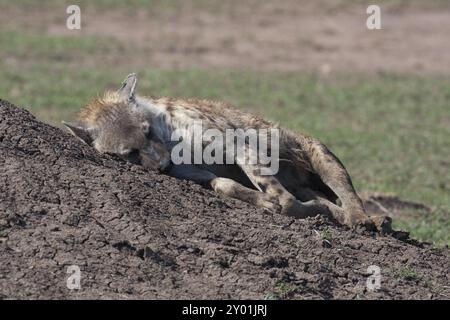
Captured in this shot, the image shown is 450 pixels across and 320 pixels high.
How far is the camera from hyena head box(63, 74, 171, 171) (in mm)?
6559

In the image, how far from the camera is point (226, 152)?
21.9 ft

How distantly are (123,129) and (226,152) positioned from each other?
0.68 m

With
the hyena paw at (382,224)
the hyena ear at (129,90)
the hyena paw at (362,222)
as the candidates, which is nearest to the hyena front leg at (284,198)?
the hyena paw at (362,222)

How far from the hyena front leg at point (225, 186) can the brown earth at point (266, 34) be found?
335 inches

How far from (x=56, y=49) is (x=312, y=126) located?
4983 millimetres

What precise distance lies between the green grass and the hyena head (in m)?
3.17

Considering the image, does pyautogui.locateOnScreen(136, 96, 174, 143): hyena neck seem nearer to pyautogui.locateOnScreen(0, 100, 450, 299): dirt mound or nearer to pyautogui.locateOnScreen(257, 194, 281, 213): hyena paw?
pyautogui.locateOnScreen(0, 100, 450, 299): dirt mound

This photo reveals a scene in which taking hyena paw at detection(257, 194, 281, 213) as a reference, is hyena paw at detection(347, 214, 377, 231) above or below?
below

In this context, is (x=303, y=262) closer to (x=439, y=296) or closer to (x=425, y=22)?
(x=439, y=296)

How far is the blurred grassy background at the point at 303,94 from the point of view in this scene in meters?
10.5

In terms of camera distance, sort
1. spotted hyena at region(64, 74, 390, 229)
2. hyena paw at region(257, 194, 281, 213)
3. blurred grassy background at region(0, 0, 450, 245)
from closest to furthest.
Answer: hyena paw at region(257, 194, 281, 213) < spotted hyena at region(64, 74, 390, 229) < blurred grassy background at region(0, 0, 450, 245)

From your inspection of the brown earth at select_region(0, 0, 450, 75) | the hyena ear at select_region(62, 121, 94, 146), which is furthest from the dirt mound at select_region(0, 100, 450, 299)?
the brown earth at select_region(0, 0, 450, 75)

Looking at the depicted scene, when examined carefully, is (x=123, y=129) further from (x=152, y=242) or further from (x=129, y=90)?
(x=152, y=242)

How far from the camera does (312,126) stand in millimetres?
11938
